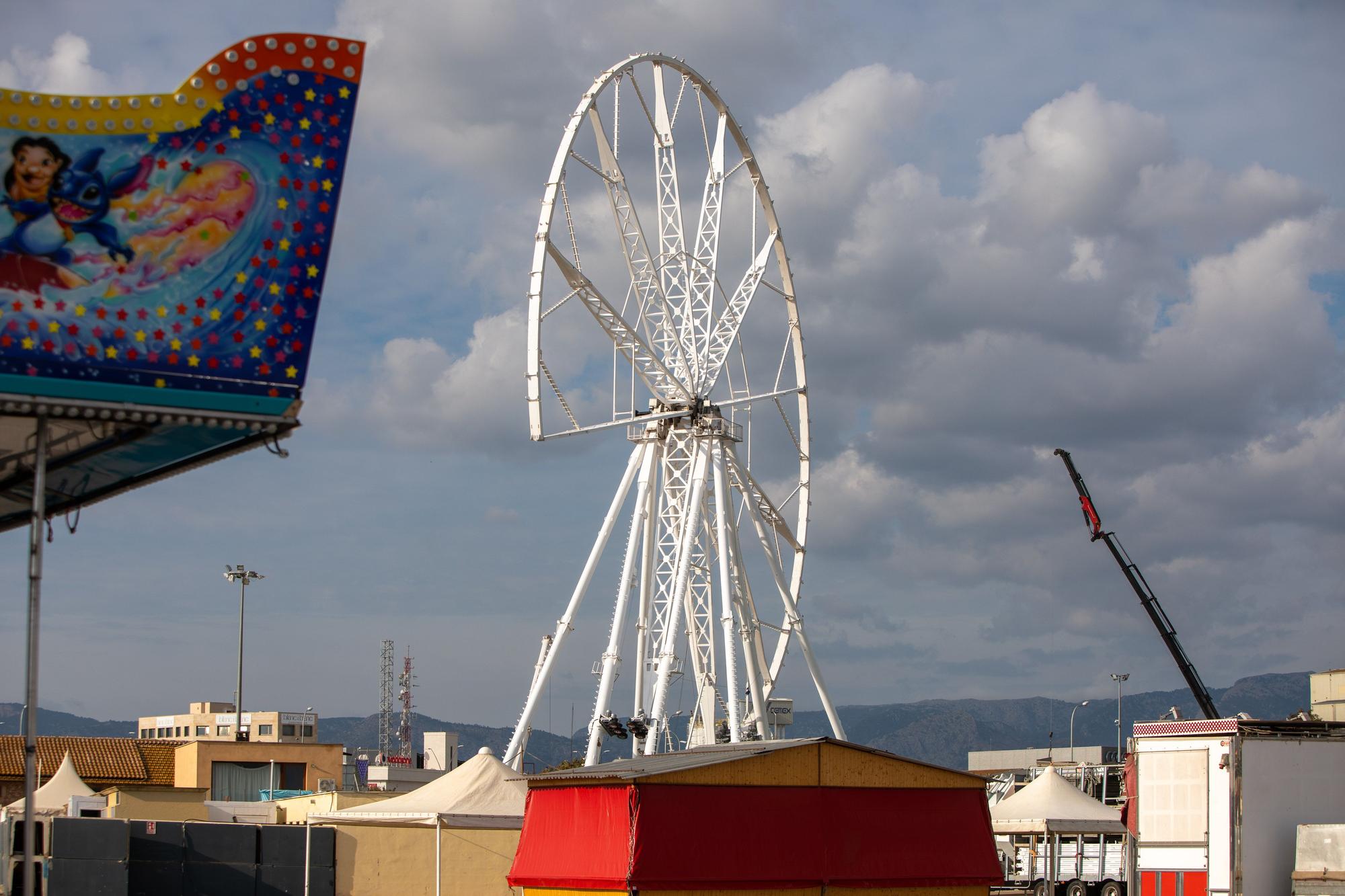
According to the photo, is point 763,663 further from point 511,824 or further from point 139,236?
point 139,236

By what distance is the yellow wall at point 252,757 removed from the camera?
221 feet

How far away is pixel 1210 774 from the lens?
31.5m

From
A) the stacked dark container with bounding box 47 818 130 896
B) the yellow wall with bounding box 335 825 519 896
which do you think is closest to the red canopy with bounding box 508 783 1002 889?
the yellow wall with bounding box 335 825 519 896

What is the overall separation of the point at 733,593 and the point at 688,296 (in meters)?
9.39

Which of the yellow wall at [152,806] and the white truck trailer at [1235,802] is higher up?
the white truck trailer at [1235,802]

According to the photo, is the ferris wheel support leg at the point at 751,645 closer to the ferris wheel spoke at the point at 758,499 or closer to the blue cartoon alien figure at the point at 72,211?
the ferris wheel spoke at the point at 758,499

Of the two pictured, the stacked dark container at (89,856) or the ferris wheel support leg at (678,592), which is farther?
the ferris wheel support leg at (678,592)

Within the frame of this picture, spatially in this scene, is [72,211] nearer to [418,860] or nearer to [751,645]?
[418,860]

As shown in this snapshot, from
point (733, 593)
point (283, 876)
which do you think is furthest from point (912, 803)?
point (733, 593)

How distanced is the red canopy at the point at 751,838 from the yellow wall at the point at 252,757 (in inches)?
1633

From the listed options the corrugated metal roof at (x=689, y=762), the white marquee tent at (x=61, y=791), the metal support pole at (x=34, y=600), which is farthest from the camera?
the white marquee tent at (x=61, y=791)

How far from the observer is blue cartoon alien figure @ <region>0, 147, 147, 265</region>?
54.2 feet

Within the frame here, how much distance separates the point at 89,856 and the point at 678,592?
20.3m

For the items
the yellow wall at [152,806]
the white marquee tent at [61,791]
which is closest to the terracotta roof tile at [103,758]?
the yellow wall at [152,806]
